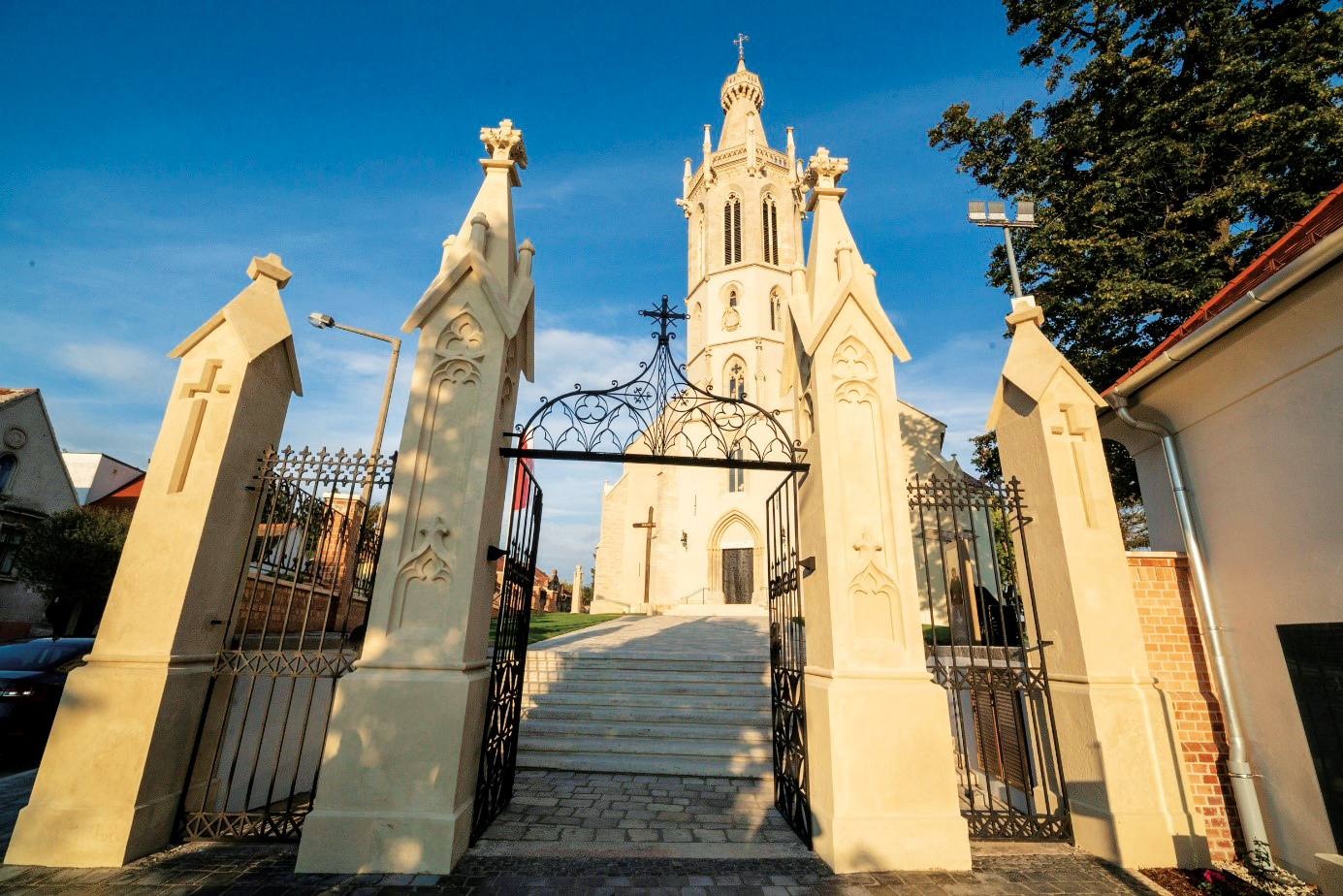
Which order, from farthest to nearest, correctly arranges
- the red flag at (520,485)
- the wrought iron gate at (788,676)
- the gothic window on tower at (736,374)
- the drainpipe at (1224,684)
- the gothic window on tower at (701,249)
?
the gothic window on tower at (701,249) → the gothic window on tower at (736,374) → the red flag at (520,485) → the wrought iron gate at (788,676) → the drainpipe at (1224,684)

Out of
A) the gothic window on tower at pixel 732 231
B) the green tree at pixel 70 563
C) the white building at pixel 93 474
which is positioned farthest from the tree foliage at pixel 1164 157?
the white building at pixel 93 474

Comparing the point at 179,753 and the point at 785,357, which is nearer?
the point at 179,753

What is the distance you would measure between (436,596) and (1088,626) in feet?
18.6

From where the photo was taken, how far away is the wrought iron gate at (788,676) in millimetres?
5277

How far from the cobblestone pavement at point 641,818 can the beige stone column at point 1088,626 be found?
2602mm

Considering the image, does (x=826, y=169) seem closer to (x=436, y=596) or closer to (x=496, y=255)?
(x=496, y=255)

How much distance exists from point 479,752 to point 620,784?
2457 millimetres

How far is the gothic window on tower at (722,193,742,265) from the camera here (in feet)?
116

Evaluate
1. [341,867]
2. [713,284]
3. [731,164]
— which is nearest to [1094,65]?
[341,867]

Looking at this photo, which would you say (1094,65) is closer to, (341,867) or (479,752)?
(479,752)

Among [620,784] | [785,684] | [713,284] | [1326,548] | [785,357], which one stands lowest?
[620,784]

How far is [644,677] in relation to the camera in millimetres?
9820

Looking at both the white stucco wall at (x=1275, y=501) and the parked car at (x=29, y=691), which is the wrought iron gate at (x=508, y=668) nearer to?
the parked car at (x=29, y=691)

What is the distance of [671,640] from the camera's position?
45.9 ft
